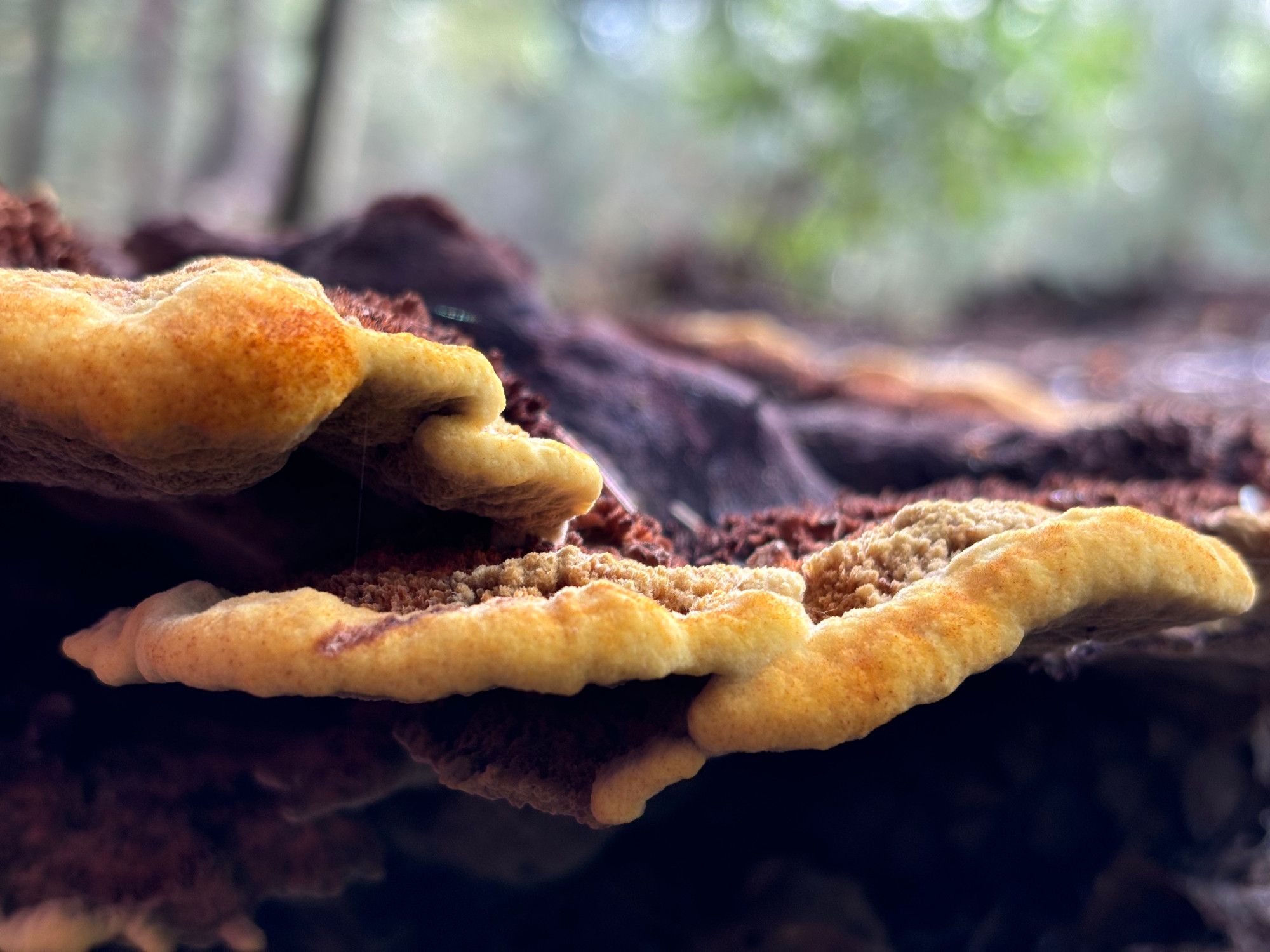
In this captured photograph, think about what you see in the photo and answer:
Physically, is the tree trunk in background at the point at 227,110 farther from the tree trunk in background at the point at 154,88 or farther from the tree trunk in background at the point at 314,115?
the tree trunk in background at the point at 314,115

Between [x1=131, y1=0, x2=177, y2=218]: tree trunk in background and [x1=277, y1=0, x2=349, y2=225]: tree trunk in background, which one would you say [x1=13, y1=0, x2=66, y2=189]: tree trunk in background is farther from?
[x1=277, y1=0, x2=349, y2=225]: tree trunk in background

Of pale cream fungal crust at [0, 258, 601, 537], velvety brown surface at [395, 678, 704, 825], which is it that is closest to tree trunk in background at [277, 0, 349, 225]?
pale cream fungal crust at [0, 258, 601, 537]

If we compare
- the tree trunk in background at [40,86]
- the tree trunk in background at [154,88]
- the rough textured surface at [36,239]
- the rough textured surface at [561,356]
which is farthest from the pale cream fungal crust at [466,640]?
the tree trunk in background at [154,88]

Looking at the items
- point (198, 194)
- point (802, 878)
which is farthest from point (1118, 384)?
point (198, 194)

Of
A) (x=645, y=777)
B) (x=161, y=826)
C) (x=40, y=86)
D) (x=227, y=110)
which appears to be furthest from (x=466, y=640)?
(x=227, y=110)

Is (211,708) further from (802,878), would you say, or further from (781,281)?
(781,281)

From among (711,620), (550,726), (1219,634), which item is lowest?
(550,726)

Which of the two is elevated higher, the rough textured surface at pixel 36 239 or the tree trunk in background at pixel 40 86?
the rough textured surface at pixel 36 239
